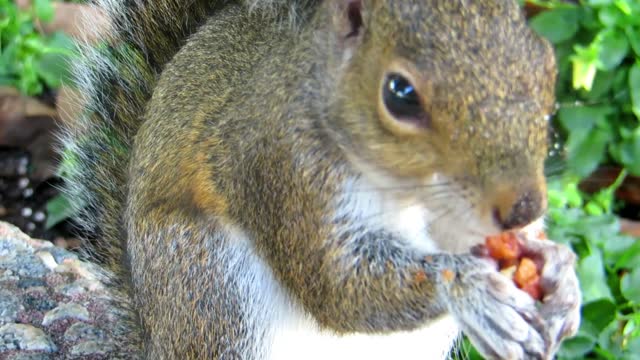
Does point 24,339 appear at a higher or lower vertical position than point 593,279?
higher

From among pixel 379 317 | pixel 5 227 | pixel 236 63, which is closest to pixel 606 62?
pixel 236 63

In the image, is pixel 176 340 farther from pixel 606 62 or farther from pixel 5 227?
pixel 606 62

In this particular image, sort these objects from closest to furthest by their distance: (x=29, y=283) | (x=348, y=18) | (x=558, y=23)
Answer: (x=348, y=18) → (x=29, y=283) → (x=558, y=23)

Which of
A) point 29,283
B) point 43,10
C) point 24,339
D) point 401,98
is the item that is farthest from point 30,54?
point 401,98

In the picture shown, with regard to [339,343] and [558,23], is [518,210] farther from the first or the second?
[558,23]

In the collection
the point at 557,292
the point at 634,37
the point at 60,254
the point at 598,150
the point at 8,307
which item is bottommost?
the point at 598,150

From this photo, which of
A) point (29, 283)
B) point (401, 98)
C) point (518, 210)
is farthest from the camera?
point (29, 283)

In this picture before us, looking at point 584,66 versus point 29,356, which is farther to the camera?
point 584,66
